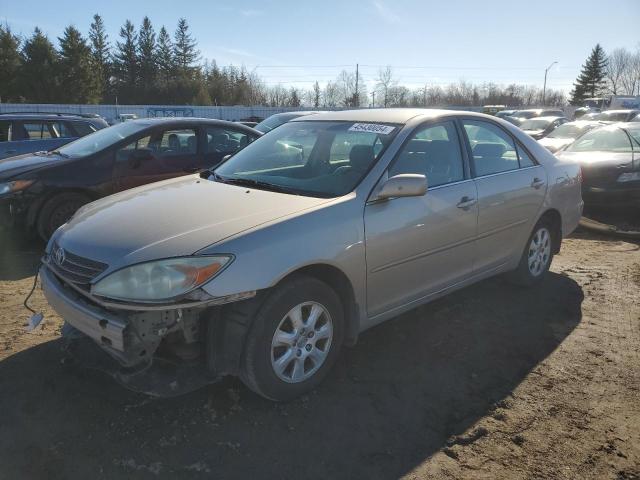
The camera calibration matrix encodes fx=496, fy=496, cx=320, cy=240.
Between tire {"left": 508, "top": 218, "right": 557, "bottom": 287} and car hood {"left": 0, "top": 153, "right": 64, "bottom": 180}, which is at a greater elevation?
car hood {"left": 0, "top": 153, "right": 64, "bottom": 180}

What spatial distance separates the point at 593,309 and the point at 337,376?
263 centimetres

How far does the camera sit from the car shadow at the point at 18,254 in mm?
5078

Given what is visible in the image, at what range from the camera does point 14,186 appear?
217 inches

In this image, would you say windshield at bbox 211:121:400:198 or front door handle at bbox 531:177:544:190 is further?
front door handle at bbox 531:177:544:190

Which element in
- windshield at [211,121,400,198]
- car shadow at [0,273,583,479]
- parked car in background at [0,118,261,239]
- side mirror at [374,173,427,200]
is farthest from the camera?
parked car in background at [0,118,261,239]

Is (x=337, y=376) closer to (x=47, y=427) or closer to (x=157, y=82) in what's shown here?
(x=47, y=427)

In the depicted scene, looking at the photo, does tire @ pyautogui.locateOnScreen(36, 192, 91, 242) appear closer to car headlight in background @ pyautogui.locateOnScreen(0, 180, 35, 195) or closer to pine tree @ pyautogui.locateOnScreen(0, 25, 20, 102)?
car headlight in background @ pyautogui.locateOnScreen(0, 180, 35, 195)

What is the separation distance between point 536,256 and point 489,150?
4.16 ft

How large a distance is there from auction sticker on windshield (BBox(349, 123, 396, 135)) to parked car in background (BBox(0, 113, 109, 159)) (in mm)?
6637

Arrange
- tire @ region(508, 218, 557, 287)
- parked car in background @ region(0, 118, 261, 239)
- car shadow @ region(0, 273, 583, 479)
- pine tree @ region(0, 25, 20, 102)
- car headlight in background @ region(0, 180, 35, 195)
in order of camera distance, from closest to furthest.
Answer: car shadow @ region(0, 273, 583, 479) → tire @ region(508, 218, 557, 287) → car headlight in background @ region(0, 180, 35, 195) → parked car in background @ region(0, 118, 261, 239) → pine tree @ region(0, 25, 20, 102)

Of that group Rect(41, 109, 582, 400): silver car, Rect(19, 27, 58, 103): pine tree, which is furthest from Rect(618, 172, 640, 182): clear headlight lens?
Rect(19, 27, 58, 103): pine tree

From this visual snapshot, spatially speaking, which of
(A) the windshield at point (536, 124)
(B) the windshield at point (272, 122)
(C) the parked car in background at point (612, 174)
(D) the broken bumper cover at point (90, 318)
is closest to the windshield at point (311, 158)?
(D) the broken bumper cover at point (90, 318)

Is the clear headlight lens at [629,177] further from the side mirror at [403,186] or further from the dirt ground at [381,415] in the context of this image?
the side mirror at [403,186]

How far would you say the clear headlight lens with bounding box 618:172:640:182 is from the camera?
289 inches
